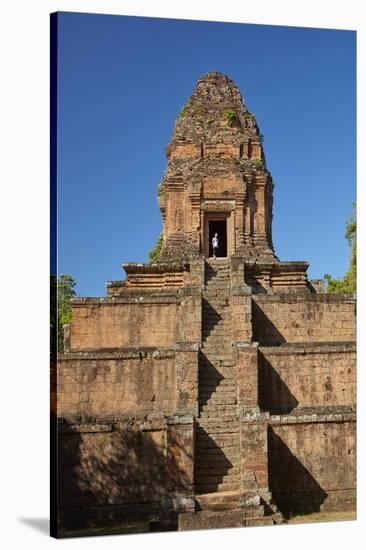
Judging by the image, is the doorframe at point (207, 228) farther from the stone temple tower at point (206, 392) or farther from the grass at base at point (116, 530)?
the grass at base at point (116, 530)

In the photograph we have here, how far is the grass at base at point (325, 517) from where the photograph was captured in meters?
11.4

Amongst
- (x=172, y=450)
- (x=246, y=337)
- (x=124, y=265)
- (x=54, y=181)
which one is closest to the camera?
(x=54, y=181)

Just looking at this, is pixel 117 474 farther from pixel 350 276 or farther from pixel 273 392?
pixel 350 276

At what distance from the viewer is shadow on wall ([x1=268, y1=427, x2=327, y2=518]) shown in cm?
1197

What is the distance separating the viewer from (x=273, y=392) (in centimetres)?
1336

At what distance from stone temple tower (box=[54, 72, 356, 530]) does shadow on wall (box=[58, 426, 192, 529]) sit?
21 millimetres

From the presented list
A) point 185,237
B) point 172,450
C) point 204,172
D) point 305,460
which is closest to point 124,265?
point 185,237

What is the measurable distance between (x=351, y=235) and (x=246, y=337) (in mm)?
9472

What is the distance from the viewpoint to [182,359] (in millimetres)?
12719

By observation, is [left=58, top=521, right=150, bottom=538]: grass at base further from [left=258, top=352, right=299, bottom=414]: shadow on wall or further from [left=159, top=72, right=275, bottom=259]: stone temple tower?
[left=159, top=72, right=275, bottom=259]: stone temple tower

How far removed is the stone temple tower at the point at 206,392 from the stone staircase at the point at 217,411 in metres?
0.03

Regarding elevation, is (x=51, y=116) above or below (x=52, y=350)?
above

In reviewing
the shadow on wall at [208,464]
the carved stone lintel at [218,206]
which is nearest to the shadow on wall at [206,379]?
the shadow on wall at [208,464]

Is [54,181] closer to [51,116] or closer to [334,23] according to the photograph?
[51,116]
